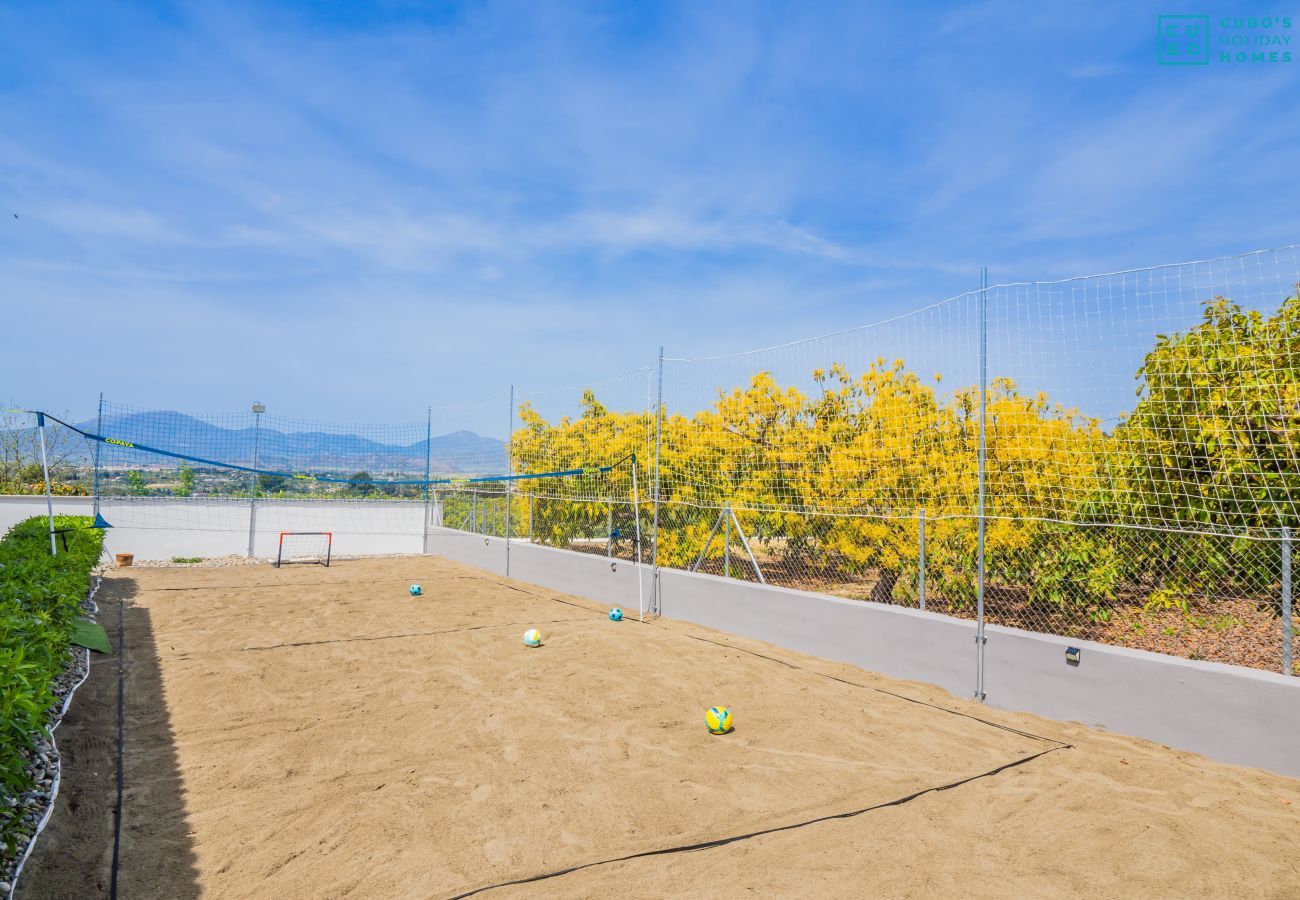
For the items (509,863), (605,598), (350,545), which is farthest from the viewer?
(350,545)

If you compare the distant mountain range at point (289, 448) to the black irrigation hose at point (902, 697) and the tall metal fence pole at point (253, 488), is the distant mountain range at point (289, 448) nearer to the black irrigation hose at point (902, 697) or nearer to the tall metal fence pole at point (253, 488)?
the tall metal fence pole at point (253, 488)

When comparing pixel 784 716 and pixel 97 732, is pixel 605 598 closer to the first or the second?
pixel 784 716

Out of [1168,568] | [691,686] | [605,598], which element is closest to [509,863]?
[691,686]

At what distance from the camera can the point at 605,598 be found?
9602 millimetres

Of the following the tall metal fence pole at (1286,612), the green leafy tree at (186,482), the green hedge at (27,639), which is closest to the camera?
the green hedge at (27,639)

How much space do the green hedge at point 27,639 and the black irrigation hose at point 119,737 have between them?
1.19 feet

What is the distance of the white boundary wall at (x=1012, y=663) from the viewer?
4.02 meters

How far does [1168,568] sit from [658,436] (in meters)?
4.97

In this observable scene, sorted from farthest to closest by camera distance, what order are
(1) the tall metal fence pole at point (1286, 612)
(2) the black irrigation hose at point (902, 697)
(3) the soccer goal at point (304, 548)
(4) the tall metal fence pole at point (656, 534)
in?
(3) the soccer goal at point (304, 548), (4) the tall metal fence pole at point (656, 534), (2) the black irrigation hose at point (902, 697), (1) the tall metal fence pole at point (1286, 612)

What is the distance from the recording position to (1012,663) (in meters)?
5.11

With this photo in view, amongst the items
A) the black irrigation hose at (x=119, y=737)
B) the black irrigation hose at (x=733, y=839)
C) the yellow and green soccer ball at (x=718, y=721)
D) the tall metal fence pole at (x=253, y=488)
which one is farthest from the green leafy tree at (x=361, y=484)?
the black irrigation hose at (x=733, y=839)

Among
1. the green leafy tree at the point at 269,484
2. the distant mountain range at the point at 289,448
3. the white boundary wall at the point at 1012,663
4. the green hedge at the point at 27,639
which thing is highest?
the distant mountain range at the point at 289,448

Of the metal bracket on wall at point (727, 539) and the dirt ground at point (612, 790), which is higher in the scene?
the metal bracket on wall at point (727, 539)

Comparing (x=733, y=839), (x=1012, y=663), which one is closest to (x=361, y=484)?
(x=1012, y=663)
